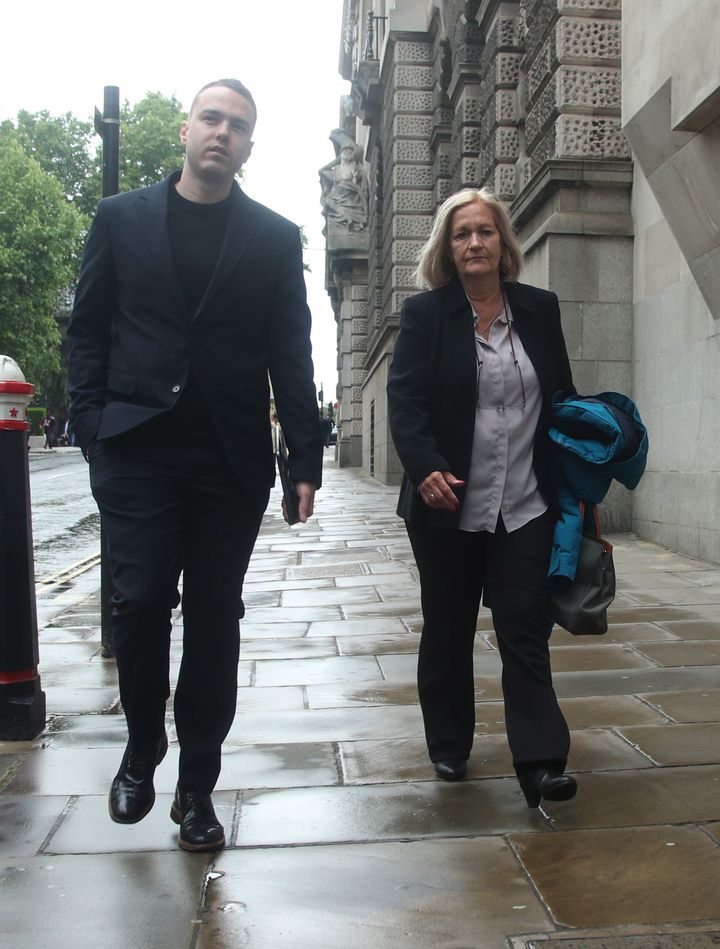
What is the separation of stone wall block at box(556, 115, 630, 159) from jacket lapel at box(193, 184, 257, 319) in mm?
8136

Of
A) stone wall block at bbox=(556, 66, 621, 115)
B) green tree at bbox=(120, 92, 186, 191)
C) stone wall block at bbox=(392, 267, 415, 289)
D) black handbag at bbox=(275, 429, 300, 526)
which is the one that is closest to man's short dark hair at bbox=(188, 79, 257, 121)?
black handbag at bbox=(275, 429, 300, 526)

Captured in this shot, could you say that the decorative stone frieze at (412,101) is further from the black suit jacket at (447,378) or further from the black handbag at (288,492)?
the black handbag at (288,492)

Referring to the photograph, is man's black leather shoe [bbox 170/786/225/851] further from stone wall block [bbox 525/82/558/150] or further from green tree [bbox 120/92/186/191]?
green tree [bbox 120/92/186/191]

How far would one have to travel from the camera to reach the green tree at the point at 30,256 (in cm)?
4578

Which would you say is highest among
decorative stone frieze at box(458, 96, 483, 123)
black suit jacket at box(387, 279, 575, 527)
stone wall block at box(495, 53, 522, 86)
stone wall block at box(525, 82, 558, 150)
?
decorative stone frieze at box(458, 96, 483, 123)

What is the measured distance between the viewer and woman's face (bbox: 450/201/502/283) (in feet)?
12.1

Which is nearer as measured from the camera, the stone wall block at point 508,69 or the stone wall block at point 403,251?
the stone wall block at point 508,69

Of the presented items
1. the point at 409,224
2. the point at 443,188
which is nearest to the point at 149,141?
the point at 409,224

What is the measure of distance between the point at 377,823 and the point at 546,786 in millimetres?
488

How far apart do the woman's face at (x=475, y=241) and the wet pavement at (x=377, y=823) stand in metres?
1.62

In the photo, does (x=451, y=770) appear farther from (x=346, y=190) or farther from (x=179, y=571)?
(x=346, y=190)

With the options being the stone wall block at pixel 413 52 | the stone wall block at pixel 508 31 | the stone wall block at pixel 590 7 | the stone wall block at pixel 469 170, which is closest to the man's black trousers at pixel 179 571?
the stone wall block at pixel 590 7

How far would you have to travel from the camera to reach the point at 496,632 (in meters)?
3.47

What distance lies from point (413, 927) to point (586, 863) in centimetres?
57
